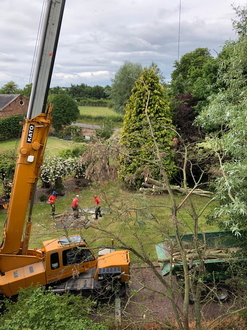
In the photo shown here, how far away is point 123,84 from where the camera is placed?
25594 millimetres

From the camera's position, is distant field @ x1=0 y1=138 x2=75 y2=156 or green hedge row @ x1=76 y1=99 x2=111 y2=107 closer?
distant field @ x1=0 y1=138 x2=75 y2=156

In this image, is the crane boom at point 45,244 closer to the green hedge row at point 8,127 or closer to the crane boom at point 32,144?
the crane boom at point 32,144

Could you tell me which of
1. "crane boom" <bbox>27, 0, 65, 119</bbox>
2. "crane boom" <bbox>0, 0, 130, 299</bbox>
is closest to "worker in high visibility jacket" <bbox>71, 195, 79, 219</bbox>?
"crane boom" <bbox>0, 0, 130, 299</bbox>

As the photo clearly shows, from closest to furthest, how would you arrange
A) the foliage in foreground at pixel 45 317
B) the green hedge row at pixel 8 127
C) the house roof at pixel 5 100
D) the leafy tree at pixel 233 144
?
the foliage in foreground at pixel 45 317
the leafy tree at pixel 233 144
the green hedge row at pixel 8 127
the house roof at pixel 5 100

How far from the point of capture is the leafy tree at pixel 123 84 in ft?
82.5

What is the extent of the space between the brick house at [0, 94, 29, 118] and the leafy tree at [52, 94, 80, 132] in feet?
12.1

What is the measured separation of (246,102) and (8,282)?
7150 millimetres

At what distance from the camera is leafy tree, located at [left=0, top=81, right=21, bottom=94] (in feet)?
180

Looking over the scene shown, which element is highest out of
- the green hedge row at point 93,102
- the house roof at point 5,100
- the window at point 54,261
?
the green hedge row at point 93,102

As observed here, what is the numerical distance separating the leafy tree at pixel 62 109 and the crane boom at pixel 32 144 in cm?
→ 2630

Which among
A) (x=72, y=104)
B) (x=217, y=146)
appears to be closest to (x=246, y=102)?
(x=217, y=146)

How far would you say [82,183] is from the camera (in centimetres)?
1655

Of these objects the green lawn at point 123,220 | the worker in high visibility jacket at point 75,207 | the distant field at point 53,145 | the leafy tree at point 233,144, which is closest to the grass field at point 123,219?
the green lawn at point 123,220

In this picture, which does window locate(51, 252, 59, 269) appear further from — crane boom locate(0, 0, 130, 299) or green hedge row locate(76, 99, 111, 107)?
green hedge row locate(76, 99, 111, 107)
